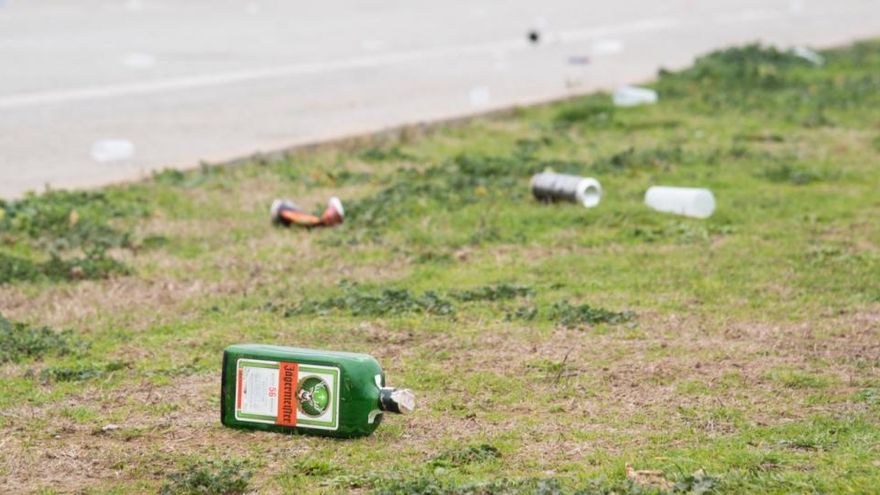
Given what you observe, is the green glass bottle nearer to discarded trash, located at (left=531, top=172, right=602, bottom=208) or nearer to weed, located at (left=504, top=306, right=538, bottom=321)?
weed, located at (left=504, top=306, right=538, bottom=321)

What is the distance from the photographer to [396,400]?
4.52m

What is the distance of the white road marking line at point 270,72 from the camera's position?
12.1 meters

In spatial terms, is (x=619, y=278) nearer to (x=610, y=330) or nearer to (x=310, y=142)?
(x=610, y=330)

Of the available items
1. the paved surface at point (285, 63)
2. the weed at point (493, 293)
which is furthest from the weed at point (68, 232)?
the weed at point (493, 293)

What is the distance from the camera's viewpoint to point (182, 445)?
4523 mm

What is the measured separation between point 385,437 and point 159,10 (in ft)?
51.9

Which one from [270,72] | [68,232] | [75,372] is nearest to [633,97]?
[270,72]

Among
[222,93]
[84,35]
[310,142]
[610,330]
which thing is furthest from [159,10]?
[610,330]

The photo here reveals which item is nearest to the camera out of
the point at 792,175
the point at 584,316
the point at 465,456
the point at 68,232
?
the point at 465,456

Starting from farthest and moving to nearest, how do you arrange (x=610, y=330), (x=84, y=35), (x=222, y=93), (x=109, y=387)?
(x=84, y=35) < (x=222, y=93) < (x=610, y=330) < (x=109, y=387)

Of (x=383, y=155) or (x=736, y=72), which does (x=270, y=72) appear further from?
(x=383, y=155)

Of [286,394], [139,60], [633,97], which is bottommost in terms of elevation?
[286,394]

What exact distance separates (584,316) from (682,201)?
2.17 metres

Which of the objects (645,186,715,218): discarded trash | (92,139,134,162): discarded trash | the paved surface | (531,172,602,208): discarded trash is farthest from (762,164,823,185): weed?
(92,139,134,162): discarded trash
